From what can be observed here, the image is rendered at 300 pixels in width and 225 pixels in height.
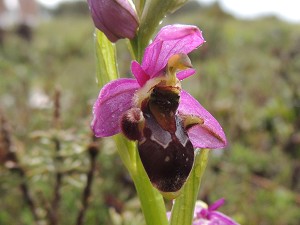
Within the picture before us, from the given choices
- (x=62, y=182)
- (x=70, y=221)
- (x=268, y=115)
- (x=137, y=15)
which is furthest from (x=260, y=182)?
Answer: (x=137, y=15)

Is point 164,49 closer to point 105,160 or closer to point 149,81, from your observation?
point 149,81

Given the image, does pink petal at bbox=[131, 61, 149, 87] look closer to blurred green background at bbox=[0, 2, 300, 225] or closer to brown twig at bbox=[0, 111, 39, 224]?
blurred green background at bbox=[0, 2, 300, 225]

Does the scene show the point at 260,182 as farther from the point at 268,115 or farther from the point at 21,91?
the point at 21,91

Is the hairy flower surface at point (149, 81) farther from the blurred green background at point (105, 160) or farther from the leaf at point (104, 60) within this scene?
the blurred green background at point (105, 160)

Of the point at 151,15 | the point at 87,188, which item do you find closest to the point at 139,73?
the point at 151,15

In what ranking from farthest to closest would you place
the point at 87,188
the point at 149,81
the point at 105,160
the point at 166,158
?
the point at 105,160 → the point at 87,188 → the point at 149,81 → the point at 166,158

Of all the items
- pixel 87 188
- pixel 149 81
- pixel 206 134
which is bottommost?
pixel 87 188

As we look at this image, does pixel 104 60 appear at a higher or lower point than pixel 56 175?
higher

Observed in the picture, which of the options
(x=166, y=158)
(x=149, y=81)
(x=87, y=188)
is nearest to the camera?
(x=166, y=158)
